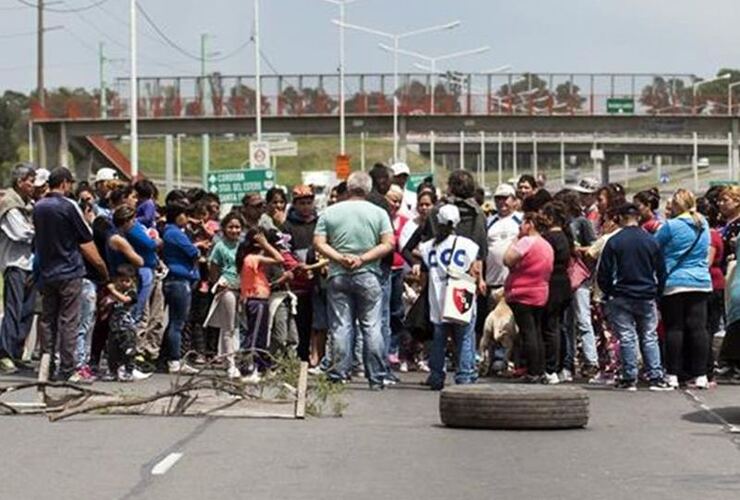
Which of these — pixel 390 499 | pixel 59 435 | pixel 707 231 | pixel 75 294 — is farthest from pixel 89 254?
pixel 390 499

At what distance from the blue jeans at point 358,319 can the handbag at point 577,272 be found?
2.28 m

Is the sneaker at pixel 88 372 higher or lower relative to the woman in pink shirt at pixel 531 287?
lower

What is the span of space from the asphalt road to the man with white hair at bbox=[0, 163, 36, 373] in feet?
15.1

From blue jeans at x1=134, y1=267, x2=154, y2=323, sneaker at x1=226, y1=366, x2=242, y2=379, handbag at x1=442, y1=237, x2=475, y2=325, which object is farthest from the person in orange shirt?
handbag at x1=442, y1=237, x2=475, y2=325

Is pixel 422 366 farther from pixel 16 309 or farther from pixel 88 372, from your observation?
pixel 16 309

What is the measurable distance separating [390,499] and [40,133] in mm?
73323

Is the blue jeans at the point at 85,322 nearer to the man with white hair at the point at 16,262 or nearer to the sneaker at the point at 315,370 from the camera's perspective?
the man with white hair at the point at 16,262

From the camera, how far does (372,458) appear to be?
13.3m

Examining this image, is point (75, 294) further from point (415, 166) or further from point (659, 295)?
point (415, 166)

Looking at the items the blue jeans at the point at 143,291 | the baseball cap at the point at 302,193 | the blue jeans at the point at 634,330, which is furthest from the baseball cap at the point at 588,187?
the blue jeans at the point at 143,291

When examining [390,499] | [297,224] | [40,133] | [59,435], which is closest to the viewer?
[390,499]

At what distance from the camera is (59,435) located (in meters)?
14.4

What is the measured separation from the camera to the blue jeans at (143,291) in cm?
1952

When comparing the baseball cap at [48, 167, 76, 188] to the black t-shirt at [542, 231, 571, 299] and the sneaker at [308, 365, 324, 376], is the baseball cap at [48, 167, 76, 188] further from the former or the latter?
the black t-shirt at [542, 231, 571, 299]
